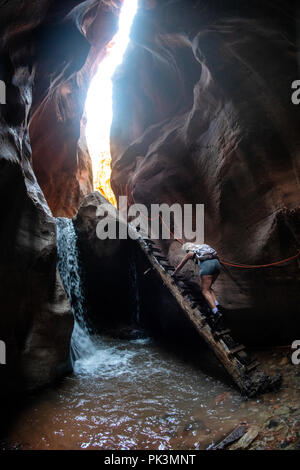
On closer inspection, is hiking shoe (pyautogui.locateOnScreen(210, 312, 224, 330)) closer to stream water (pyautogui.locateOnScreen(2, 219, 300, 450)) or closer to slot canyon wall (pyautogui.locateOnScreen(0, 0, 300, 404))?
stream water (pyautogui.locateOnScreen(2, 219, 300, 450))

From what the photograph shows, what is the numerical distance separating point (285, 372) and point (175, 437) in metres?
2.30

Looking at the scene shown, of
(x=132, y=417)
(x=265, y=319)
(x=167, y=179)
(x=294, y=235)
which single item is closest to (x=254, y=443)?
(x=132, y=417)

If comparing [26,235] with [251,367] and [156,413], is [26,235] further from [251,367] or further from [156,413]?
[251,367]

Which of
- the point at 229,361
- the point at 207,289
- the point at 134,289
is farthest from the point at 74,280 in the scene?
the point at 229,361

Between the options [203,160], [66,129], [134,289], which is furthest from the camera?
[66,129]

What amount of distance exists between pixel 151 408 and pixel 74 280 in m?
4.80

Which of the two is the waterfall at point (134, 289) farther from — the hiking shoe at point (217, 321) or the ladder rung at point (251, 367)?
the ladder rung at point (251, 367)

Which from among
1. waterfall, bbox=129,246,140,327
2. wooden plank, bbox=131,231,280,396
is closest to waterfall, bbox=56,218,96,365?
waterfall, bbox=129,246,140,327

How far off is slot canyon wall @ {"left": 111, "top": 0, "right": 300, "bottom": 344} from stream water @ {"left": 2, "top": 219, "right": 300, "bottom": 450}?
1374mm

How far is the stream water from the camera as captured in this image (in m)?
2.99

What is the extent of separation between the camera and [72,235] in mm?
8477

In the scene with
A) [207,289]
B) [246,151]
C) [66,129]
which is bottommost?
[207,289]

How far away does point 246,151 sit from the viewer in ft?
19.1

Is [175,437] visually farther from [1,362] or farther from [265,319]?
[265,319]
